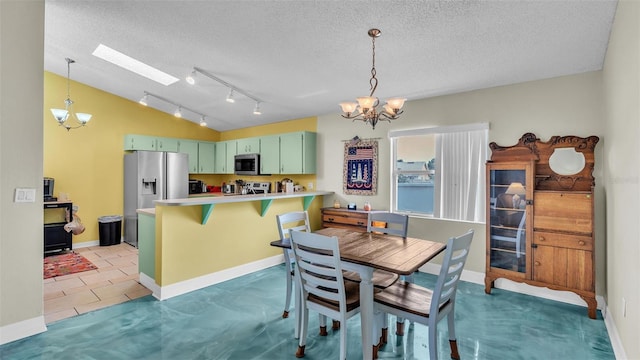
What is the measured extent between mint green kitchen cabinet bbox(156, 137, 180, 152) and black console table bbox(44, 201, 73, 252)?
180 centimetres

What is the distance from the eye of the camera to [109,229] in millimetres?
5410

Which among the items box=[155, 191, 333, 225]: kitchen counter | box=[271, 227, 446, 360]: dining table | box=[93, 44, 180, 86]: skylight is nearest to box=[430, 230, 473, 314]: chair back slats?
box=[271, 227, 446, 360]: dining table

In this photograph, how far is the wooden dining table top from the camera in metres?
1.89

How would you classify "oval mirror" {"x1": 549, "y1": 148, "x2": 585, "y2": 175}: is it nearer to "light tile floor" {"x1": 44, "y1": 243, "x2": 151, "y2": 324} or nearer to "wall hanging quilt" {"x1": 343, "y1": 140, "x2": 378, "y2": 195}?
"wall hanging quilt" {"x1": 343, "y1": 140, "x2": 378, "y2": 195}

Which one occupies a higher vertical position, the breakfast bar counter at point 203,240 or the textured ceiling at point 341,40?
the textured ceiling at point 341,40

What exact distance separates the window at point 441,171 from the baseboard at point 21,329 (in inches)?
159

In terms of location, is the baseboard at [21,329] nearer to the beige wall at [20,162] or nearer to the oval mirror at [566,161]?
the beige wall at [20,162]

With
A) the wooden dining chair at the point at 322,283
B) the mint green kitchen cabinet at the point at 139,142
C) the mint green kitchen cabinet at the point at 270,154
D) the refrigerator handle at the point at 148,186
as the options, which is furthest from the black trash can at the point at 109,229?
the wooden dining chair at the point at 322,283

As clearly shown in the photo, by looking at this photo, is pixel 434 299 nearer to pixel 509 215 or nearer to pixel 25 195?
pixel 509 215

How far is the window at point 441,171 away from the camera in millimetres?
3650

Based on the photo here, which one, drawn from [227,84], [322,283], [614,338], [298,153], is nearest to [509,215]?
[614,338]

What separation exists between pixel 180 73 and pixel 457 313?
453 cm

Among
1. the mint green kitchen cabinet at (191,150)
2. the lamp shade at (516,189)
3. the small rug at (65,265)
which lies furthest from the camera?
the mint green kitchen cabinet at (191,150)

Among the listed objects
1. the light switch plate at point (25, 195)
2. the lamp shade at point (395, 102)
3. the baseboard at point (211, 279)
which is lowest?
the baseboard at point (211, 279)
